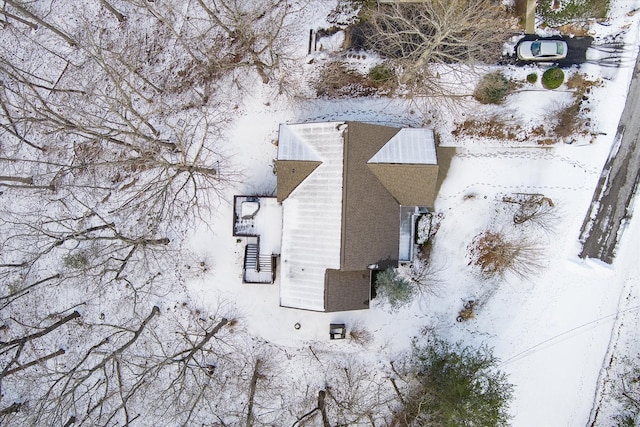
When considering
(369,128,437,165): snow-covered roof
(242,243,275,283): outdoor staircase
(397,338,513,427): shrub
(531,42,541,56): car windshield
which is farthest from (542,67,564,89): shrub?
(242,243,275,283): outdoor staircase

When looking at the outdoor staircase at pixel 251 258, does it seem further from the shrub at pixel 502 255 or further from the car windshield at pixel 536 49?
the car windshield at pixel 536 49

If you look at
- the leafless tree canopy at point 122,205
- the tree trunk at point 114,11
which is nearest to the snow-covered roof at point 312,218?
the leafless tree canopy at point 122,205

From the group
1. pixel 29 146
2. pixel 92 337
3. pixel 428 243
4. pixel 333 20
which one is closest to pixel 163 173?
pixel 29 146

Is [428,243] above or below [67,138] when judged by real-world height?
below

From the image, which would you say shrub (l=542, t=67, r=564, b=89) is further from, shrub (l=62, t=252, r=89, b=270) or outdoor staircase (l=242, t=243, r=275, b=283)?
shrub (l=62, t=252, r=89, b=270)

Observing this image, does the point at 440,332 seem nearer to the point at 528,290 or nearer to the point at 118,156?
the point at 528,290

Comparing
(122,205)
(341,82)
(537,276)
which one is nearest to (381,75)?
(341,82)

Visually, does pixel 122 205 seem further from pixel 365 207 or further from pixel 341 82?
pixel 341 82

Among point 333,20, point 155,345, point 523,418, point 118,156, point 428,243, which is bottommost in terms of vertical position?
point 523,418
